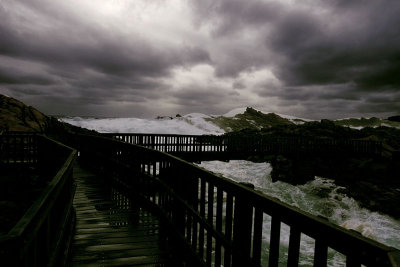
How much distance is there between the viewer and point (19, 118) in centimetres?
2061

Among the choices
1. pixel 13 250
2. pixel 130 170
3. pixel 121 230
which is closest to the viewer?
pixel 13 250

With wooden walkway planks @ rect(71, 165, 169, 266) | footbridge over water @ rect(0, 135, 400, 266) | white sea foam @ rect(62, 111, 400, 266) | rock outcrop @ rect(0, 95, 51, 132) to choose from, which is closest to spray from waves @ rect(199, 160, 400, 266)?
white sea foam @ rect(62, 111, 400, 266)

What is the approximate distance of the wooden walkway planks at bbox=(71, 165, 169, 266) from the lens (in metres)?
3.92

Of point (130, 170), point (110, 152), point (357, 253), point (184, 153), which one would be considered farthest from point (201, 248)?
point (184, 153)

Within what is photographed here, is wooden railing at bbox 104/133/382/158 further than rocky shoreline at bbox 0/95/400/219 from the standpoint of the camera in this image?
No

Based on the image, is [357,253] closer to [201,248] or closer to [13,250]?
[13,250]

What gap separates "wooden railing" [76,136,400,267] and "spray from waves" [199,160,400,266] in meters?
7.97

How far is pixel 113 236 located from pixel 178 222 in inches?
64.1

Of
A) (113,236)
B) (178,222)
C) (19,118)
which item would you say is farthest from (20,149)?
(178,222)

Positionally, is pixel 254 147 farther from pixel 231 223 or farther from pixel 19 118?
pixel 19 118

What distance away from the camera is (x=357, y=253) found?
4.16ft

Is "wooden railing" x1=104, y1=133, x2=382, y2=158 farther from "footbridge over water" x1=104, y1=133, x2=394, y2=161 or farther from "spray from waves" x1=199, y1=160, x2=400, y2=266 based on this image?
"spray from waves" x1=199, y1=160, x2=400, y2=266

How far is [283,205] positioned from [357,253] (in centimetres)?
58

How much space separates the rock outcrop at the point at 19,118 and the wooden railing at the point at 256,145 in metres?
7.86
